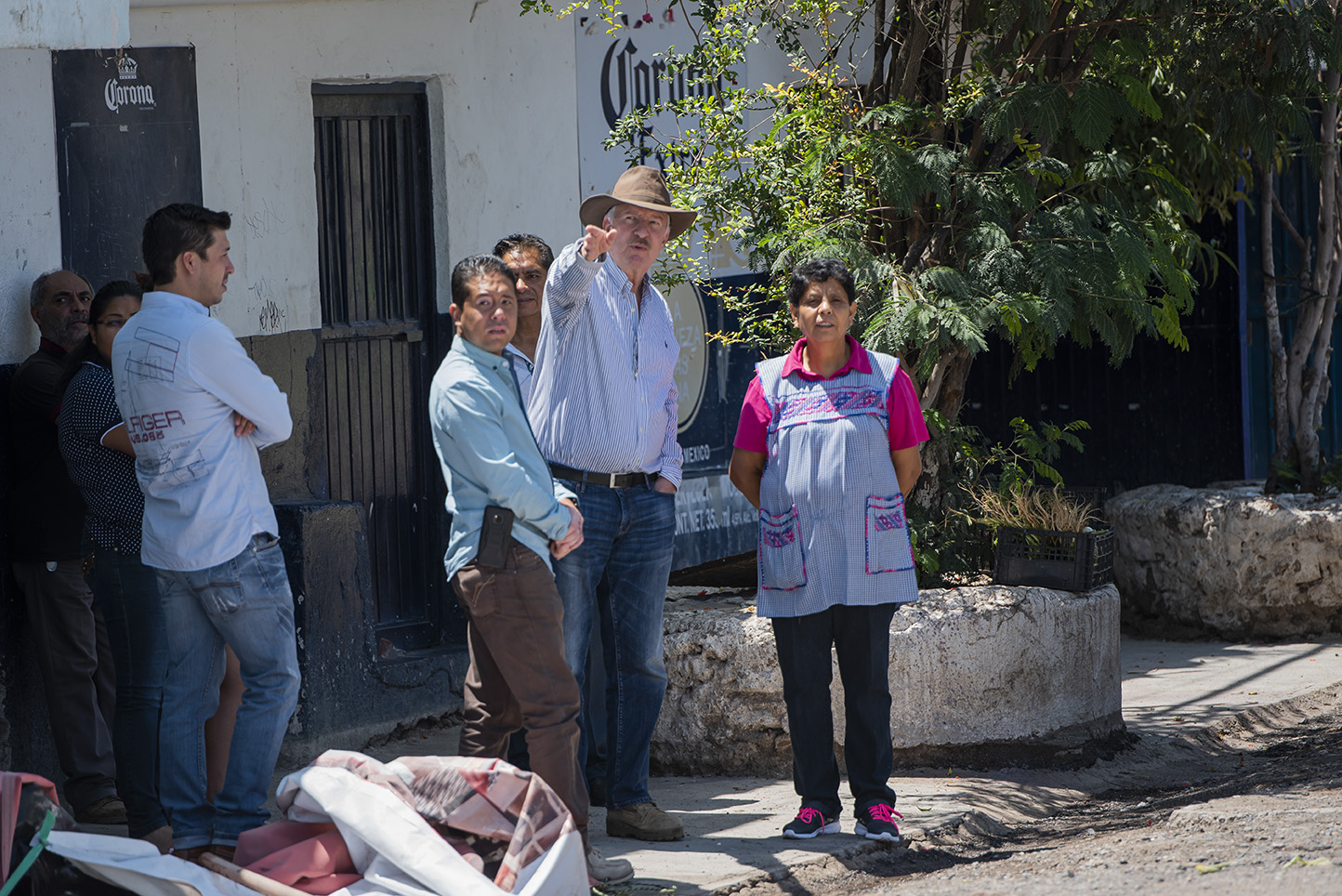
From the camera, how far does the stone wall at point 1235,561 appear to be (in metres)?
8.52

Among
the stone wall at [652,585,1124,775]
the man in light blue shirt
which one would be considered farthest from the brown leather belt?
the stone wall at [652,585,1124,775]

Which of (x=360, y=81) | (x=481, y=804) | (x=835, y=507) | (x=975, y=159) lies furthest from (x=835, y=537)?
(x=360, y=81)

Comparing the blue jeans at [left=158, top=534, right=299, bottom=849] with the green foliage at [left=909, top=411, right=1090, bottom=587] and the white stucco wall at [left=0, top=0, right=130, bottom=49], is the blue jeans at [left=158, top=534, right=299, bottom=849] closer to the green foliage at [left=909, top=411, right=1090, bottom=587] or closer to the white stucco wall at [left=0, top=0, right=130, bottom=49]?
the white stucco wall at [left=0, top=0, right=130, bottom=49]

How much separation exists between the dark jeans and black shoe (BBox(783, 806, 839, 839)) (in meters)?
0.05

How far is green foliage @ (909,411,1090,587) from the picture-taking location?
6.46 meters

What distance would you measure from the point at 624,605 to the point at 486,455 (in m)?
0.84

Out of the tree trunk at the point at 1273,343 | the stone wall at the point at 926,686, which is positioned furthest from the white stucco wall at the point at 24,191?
the tree trunk at the point at 1273,343

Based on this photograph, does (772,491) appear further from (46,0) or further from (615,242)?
(46,0)

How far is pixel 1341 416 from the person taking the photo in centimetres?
1059

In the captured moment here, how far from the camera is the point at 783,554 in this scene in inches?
195

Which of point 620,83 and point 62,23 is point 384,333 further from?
point 62,23

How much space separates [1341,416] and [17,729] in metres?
8.76

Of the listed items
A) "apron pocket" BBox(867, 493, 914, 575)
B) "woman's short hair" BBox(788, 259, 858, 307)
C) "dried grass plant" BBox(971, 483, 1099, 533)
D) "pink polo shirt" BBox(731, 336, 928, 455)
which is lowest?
"dried grass plant" BBox(971, 483, 1099, 533)

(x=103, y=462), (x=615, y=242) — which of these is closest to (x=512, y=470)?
(x=615, y=242)
